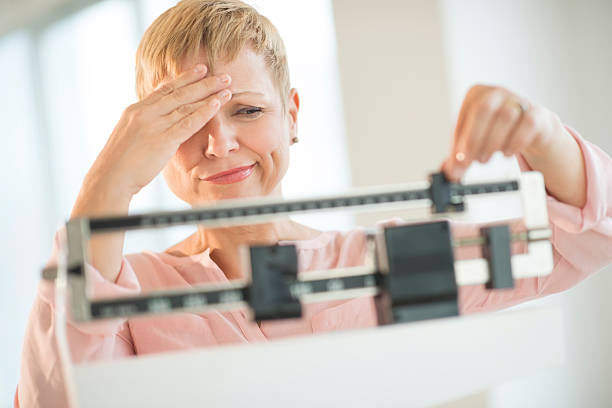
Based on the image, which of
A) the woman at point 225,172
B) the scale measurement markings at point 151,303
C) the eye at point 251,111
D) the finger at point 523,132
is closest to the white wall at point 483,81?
the woman at point 225,172

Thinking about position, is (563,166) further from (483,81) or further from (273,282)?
(483,81)

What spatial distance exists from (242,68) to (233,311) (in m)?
0.41

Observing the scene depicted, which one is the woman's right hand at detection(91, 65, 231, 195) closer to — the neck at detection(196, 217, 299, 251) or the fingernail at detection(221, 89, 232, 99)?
the fingernail at detection(221, 89, 232, 99)

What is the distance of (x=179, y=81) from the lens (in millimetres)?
993

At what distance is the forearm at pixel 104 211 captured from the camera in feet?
2.77

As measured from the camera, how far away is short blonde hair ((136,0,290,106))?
1.04m

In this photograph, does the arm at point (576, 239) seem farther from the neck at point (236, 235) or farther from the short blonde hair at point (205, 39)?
the short blonde hair at point (205, 39)

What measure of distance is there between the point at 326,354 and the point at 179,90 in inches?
20.2

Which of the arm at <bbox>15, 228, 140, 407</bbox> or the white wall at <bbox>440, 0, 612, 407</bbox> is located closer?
the arm at <bbox>15, 228, 140, 407</bbox>

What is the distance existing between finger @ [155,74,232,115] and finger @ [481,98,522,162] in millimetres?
430

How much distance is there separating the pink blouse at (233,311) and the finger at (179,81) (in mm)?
280

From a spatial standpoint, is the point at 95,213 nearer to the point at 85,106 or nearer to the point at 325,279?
the point at 325,279

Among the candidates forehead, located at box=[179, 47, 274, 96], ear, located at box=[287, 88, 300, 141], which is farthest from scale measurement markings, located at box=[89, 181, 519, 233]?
ear, located at box=[287, 88, 300, 141]

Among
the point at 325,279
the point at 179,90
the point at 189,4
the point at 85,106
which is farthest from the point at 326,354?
the point at 85,106
